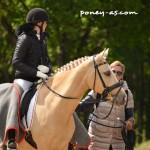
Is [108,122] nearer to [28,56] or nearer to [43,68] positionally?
[43,68]

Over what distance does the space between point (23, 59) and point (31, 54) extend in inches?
6.6

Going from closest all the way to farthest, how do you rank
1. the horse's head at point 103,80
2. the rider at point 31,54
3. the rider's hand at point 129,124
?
the horse's head at point 103,80 < the rider at point 31,54 < the rider's hand at point 129,124

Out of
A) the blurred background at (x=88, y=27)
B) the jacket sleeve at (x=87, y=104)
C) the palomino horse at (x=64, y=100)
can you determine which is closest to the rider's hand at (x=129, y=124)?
the jacket sleeve at (x=87, y=104)

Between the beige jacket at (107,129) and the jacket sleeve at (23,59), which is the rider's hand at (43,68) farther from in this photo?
the beige jacket at (107,129)

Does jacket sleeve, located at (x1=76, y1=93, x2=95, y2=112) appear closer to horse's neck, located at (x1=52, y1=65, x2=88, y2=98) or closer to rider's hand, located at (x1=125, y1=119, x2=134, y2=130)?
rider's hand, located at (x1=125, y1=119, x2=134, y2=130)

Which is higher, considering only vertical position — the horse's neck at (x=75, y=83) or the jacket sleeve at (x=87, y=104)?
the horse's neck at (x=75, y=83)

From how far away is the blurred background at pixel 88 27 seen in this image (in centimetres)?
2241

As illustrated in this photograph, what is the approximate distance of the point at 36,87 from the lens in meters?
10.3

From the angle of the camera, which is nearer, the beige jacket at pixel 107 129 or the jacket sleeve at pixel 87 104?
the jacket sleeve at pixel 87 104

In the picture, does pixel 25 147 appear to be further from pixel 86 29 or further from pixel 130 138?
pixel 86 29

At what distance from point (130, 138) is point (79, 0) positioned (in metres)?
11.3

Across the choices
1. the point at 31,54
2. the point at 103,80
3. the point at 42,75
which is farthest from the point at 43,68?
the point at 103,80

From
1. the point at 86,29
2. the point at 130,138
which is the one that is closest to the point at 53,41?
the point at 86,29

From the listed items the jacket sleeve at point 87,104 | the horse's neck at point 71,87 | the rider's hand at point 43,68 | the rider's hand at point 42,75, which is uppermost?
the rider's hand at point 43,68
